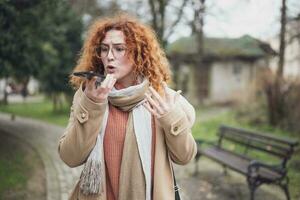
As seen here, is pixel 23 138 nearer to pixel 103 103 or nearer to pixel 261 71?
pixel 261 71

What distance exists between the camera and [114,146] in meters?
2.34

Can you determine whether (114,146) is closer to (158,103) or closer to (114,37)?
(158,103)

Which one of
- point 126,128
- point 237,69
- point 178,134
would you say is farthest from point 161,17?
point 237,69

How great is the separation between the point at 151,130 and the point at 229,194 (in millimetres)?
4827

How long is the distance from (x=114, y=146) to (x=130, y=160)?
12cm

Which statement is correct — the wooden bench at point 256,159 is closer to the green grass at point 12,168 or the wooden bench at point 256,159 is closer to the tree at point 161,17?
the tree at point 161,17

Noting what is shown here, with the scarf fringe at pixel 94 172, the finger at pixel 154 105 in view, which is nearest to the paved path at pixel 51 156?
the scarf fringe at pixel 94 172

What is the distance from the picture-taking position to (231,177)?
25.9ft

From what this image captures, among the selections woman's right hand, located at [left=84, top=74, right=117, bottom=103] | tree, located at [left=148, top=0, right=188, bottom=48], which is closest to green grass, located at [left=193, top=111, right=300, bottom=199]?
tree, located at [left=148, top=0, right=188, bottom=48]

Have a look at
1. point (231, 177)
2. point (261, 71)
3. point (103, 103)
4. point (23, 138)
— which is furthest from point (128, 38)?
point (261, 71)

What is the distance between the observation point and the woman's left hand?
2219 mm

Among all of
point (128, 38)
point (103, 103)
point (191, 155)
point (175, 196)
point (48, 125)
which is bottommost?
point (48, 125)

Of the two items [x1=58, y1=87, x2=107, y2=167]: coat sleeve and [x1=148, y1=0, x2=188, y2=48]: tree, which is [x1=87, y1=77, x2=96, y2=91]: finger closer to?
[x1=58, y1=87, x2=107, y2=167]: coat sleeve

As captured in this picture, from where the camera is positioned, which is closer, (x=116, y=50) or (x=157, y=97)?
(x=157, y=97)
